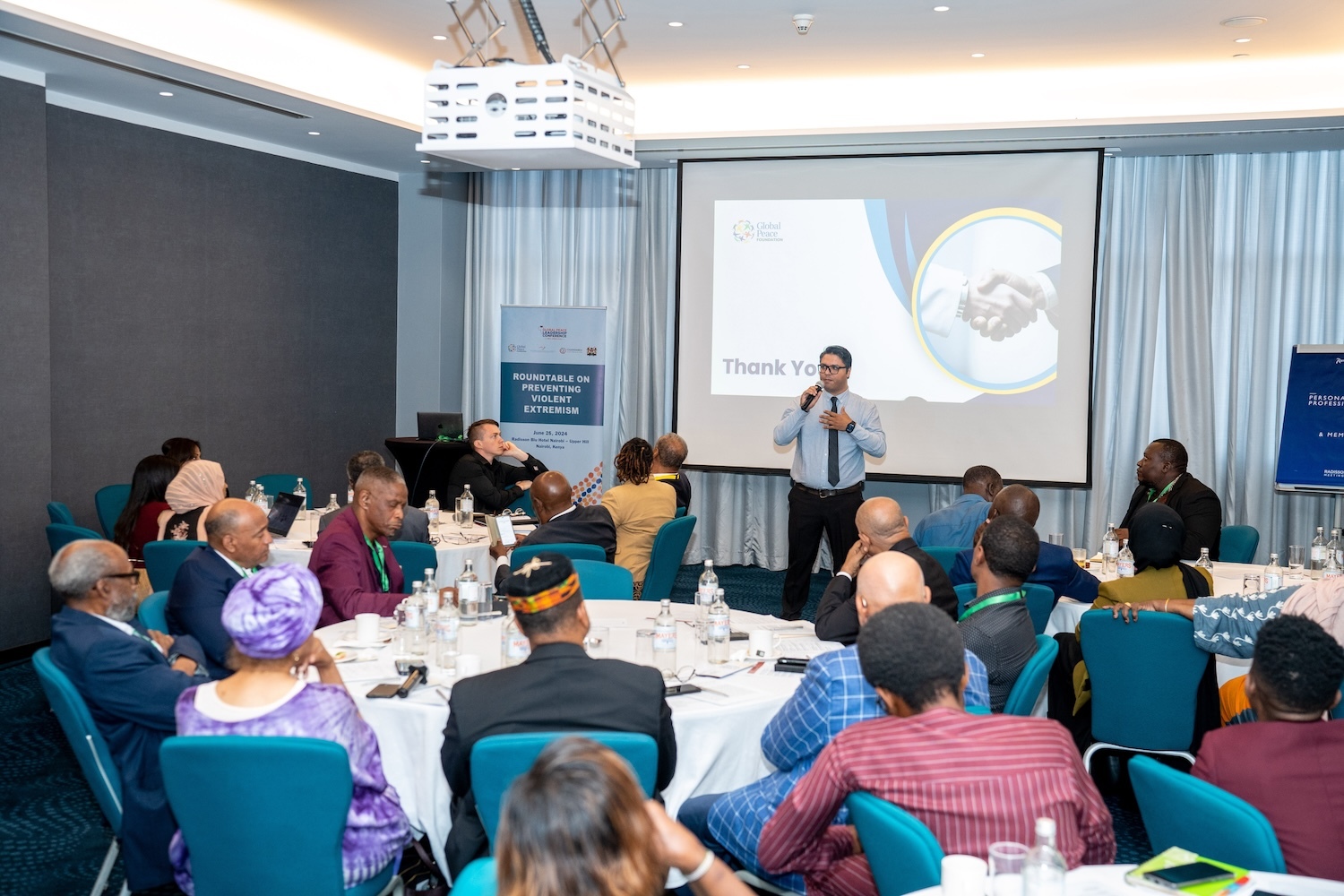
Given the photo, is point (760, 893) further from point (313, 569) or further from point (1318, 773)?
point (313, 569)

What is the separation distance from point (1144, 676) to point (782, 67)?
5300 millimetres

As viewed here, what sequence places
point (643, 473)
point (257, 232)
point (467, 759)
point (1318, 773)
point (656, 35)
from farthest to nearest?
point (257, 232) → point (656, 35) → point (643, 473) → point (467, 759) → point (1318, 773)

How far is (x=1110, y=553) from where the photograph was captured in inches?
237

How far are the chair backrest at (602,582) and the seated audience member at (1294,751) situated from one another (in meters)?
2.85

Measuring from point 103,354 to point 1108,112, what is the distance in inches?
283

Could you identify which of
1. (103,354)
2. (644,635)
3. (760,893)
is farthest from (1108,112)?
(103,354)

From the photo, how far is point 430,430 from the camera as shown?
28.3 ft

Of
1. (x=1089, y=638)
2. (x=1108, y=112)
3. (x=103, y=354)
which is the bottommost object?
(x=1089, y=638)

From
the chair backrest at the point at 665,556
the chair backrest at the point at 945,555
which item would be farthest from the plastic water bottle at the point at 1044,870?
the chair backrest at the point at 665,556

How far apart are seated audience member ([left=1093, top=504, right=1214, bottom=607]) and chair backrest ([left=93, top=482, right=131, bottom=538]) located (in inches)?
217

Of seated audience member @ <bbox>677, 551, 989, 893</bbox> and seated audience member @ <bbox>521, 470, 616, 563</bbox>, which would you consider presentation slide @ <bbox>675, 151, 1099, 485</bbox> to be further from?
seated audience member @ <bbox>677, 551, 989, 893</bbox>

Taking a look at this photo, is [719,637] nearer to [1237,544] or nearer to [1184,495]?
[1184,495]

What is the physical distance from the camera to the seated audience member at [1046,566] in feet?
16.0

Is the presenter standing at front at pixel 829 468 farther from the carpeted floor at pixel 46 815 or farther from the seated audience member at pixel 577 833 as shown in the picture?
the seated audience member at pixel 577 833
